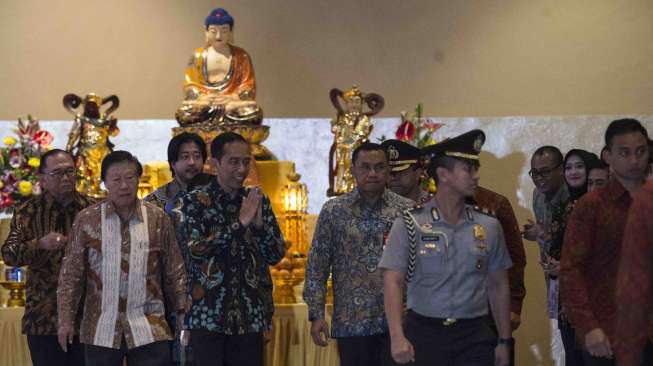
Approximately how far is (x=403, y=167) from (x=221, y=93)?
2.87m

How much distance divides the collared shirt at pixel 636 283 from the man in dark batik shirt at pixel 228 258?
2.28 meters

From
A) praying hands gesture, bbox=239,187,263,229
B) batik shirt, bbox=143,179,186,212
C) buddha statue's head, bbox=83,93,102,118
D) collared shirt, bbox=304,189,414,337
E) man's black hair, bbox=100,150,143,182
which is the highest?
buddha statue's head, bbox=83,93,102,118

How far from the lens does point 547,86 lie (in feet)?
31.2

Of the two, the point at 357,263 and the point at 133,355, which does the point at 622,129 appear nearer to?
the point at 357,263

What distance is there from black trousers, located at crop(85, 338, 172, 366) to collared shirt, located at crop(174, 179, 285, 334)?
19cm

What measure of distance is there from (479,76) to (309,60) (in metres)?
1.42

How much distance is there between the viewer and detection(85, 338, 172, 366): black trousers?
4816 mm

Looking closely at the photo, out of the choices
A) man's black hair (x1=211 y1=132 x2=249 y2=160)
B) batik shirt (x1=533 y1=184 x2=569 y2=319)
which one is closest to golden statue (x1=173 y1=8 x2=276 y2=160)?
batik shirt (x1=533 y1=184 x2=569 y2=319)

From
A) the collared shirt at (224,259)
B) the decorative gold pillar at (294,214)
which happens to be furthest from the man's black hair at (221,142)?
the decorative gold pillar at (294,214)

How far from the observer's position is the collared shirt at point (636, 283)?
292cm

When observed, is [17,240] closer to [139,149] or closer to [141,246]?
[141,246]

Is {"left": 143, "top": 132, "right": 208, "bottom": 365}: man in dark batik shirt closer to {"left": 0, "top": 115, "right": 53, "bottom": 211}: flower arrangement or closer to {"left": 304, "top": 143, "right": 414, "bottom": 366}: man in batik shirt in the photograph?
{"left": 304, "top": 143, "right": 414, "bottom": 366}: man in batik shirt

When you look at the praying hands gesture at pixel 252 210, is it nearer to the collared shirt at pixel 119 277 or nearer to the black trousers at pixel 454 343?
the collared shirt at pixel 119 277

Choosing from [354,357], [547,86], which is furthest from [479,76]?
[354,357]
